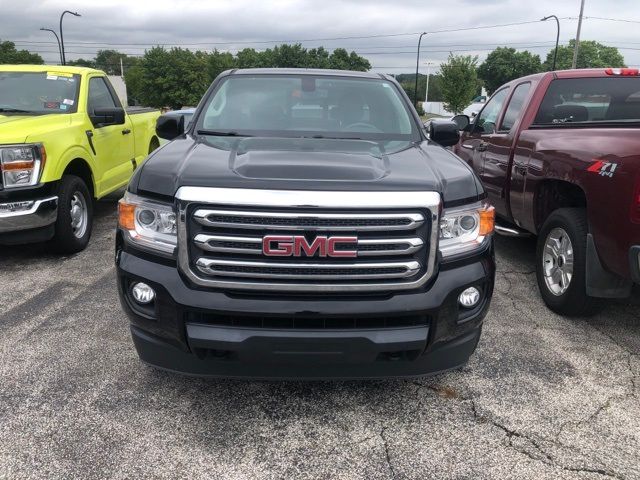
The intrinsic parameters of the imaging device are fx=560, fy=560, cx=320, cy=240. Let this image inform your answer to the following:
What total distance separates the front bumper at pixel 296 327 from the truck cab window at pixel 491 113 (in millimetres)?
3753

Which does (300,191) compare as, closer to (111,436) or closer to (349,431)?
(349,431)

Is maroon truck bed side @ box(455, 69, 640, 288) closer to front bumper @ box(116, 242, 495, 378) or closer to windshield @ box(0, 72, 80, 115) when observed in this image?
front bumper @ box(116, 242, 495, 378)

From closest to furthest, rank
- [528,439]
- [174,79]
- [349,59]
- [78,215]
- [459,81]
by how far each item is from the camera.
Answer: [528,439], [78,215], [459,81], [174,79], [349,59]

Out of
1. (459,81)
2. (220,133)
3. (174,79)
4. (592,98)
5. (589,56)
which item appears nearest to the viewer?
(220,133)

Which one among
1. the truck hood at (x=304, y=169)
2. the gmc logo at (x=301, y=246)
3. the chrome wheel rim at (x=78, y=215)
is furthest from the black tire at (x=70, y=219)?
the gmc logo at (x=301, y=246)

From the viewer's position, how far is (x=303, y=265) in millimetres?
2504

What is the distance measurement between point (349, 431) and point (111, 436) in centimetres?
117

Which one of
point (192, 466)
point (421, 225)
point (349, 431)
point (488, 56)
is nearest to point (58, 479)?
point (192, 466)

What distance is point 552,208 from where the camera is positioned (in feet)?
15.1

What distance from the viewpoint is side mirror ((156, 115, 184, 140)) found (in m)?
4.14

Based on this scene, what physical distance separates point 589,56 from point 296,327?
113011 millimetres

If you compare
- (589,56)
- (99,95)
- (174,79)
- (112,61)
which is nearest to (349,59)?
(174,79)

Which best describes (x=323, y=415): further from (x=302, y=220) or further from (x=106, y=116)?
(x=106, y=116)

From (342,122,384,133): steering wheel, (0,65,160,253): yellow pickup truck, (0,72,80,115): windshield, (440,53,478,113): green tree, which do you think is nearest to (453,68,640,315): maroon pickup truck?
(342,122,384,133): steering wheel
